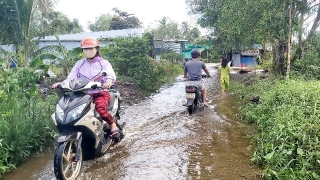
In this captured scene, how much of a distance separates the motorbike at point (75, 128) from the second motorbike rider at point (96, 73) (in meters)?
0.12

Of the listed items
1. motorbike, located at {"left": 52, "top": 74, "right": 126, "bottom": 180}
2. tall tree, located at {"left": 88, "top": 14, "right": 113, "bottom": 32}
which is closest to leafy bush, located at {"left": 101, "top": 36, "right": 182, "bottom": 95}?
motorbike, located at {"left": 52, "top": 74, "right": 126, "bottom": 180}

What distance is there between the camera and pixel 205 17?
25.3 meters

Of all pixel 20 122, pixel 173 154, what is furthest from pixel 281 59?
pixel 20 122

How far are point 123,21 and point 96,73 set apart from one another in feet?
134

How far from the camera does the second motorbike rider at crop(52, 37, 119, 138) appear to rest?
444 cm

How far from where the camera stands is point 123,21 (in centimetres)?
4434

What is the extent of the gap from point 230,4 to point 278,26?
7.62 feet

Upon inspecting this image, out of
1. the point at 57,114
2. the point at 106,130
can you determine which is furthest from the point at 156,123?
the point at 57,114

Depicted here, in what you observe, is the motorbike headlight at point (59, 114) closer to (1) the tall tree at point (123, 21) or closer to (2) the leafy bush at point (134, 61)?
(2) the leafy bush at point (134, 61)

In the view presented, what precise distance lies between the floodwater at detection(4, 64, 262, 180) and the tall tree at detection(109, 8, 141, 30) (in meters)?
37.3

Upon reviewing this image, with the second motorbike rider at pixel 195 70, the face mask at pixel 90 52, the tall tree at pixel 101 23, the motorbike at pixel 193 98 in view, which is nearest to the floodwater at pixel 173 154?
the motorbike at pixel 193 98

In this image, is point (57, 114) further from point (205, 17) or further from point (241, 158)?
point (205, 17)

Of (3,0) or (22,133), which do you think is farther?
(3,0)

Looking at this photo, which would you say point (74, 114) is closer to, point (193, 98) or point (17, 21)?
point (193, 98)
